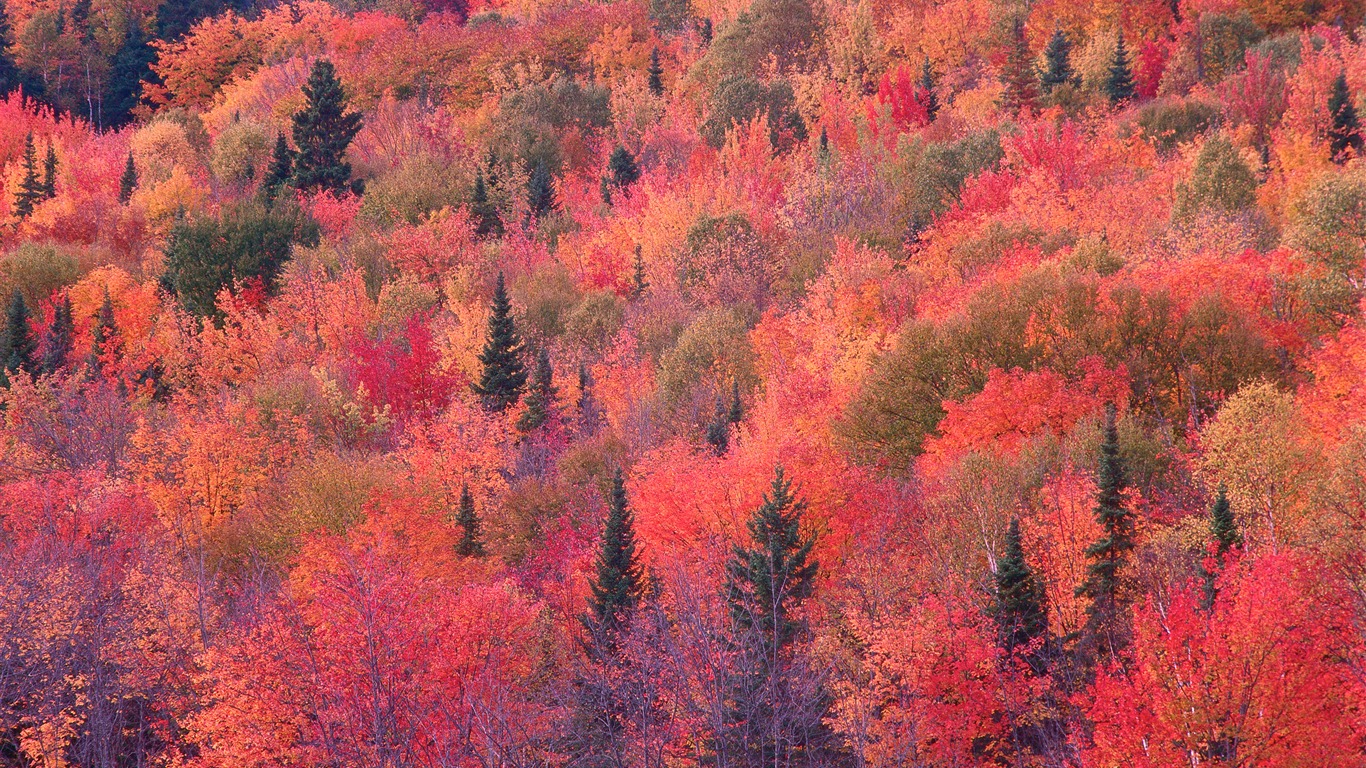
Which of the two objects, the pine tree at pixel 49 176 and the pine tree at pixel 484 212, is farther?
the pine tree at pixel 49 176

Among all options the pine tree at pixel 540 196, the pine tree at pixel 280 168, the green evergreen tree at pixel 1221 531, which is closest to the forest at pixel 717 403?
the green evergreen tree at pixel 1221 531

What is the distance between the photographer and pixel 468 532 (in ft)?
185

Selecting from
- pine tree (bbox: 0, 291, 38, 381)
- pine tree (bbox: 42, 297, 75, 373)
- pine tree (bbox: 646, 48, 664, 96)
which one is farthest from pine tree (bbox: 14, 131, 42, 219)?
pine tree (bbox: 646, 48, 664, 96)

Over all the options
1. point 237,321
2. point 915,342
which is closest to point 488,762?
point 915,342

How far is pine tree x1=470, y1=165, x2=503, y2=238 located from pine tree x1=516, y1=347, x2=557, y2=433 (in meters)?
29.8

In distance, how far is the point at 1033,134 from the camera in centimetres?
8344

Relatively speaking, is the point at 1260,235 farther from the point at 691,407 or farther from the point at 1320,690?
the point at 1320,690

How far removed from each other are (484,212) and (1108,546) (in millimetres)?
62200

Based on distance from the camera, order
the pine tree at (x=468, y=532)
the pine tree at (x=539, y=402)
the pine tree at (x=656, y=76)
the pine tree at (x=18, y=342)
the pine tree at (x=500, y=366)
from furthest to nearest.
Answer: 1. the pine tree at (x=656, y=76)
2. the pine tree at (x=18, y=342)
3. the pine tree at (x=500, y=366)
4. the pine tree at (x=539, y=402)
5. the pine tree at (x=468, y=532)

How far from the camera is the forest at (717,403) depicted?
38062mm

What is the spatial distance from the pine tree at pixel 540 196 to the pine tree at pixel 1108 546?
60645mm

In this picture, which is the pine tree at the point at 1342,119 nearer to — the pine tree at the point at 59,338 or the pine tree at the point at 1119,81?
the pine tree at the point at 1119,81

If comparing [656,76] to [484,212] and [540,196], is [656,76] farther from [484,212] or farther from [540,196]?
[484,212]

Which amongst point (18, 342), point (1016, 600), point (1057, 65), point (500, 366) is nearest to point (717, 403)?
point (500, 366)
